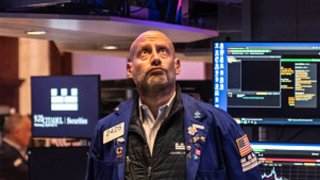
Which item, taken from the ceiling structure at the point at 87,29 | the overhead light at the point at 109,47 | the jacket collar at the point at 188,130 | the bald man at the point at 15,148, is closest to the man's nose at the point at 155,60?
the jacket collar at the point at 188,130

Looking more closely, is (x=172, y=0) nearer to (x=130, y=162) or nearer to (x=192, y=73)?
(x=130, y=162)

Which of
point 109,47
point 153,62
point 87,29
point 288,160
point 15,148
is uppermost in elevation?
point 87,29

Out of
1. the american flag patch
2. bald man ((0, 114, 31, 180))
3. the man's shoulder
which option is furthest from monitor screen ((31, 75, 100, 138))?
the american flag patch

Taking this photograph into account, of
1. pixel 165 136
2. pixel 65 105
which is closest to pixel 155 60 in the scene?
pixel 165 136

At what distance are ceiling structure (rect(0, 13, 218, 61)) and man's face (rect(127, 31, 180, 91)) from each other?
1.60 metres

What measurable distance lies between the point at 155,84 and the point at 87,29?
2241mm

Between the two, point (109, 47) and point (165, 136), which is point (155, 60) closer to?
point (165, 136)

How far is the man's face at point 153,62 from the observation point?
2.24 metres

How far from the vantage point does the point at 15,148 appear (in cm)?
627

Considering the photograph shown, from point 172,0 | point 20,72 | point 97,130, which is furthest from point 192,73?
point 97,130

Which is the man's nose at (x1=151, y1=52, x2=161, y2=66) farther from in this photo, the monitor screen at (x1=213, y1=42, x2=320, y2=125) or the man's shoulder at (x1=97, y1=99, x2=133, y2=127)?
the monitor screen at (x1=213, y1=42, x2=320, y2=125)

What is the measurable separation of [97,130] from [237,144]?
1.72ft

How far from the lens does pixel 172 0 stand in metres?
5.01

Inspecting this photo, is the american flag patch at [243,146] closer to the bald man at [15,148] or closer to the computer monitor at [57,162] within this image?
the computer monitor at [57,162]
